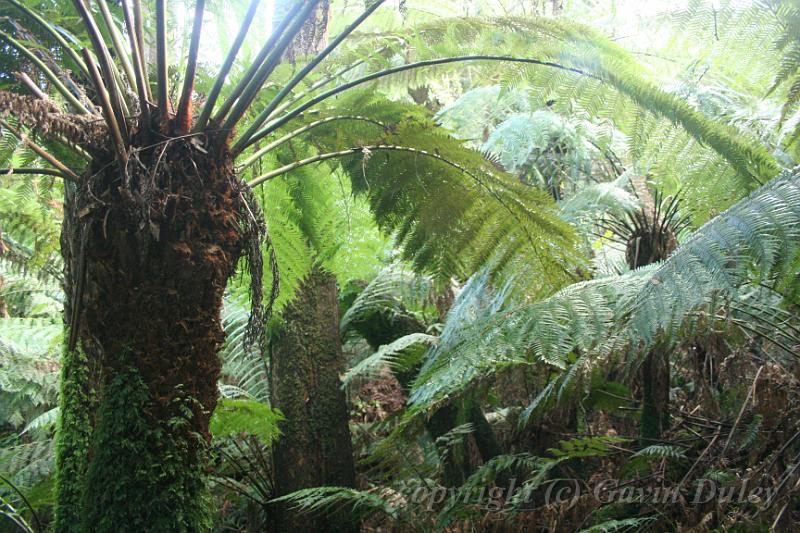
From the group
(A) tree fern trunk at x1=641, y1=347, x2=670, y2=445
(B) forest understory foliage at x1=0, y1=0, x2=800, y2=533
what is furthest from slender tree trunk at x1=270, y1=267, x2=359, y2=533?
(A) tree fern trunk at x1=641, y1=347, x2=670, y2=445

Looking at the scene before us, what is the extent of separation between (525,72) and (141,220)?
105cm

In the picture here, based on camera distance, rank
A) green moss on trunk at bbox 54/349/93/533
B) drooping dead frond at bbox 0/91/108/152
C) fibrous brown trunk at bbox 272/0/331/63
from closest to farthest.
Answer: drooping dead frond at bbox 0/91/108/152 → green moss on trunk at bbox 54/349/93/533 → fibrous brown trunk at bbox 272/0/331/63

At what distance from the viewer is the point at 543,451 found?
2.64 metres

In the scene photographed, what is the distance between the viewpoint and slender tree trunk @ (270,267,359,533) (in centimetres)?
240

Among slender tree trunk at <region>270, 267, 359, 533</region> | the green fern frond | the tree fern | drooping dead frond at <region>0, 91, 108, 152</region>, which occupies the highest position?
drooping dead frond at <region>0, 91, 108, 152</region>

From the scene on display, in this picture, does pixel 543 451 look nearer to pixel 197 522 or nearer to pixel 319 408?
pixel 319 408

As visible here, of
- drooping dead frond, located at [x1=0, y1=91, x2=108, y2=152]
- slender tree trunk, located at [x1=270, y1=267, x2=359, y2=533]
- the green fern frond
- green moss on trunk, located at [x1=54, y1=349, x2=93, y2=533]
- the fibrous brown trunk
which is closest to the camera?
drooping dead frond, located at [x1=0, y1=91, x2=108, y2=152]

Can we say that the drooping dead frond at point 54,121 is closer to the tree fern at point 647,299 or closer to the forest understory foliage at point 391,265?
Result: the forest understory foliage at point 391,265

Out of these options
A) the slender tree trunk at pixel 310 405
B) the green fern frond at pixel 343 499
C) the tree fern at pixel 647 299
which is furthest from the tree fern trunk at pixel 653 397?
the slender tree trunk at pixel 310 405

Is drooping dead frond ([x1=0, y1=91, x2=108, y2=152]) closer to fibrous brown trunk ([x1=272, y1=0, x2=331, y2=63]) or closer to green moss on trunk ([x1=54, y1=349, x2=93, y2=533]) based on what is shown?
green moss on trunk ([x1=54, y1=349, x2=93, y2=533])

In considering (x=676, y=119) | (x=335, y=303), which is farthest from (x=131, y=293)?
(x=335, y=303)

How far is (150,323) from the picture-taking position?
111 centimetres

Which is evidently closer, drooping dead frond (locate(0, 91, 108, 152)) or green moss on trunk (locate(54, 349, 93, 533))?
drooping dead frond (locate(0, 91, 108, 152))

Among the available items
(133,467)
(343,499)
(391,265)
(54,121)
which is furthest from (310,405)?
(54,121)
